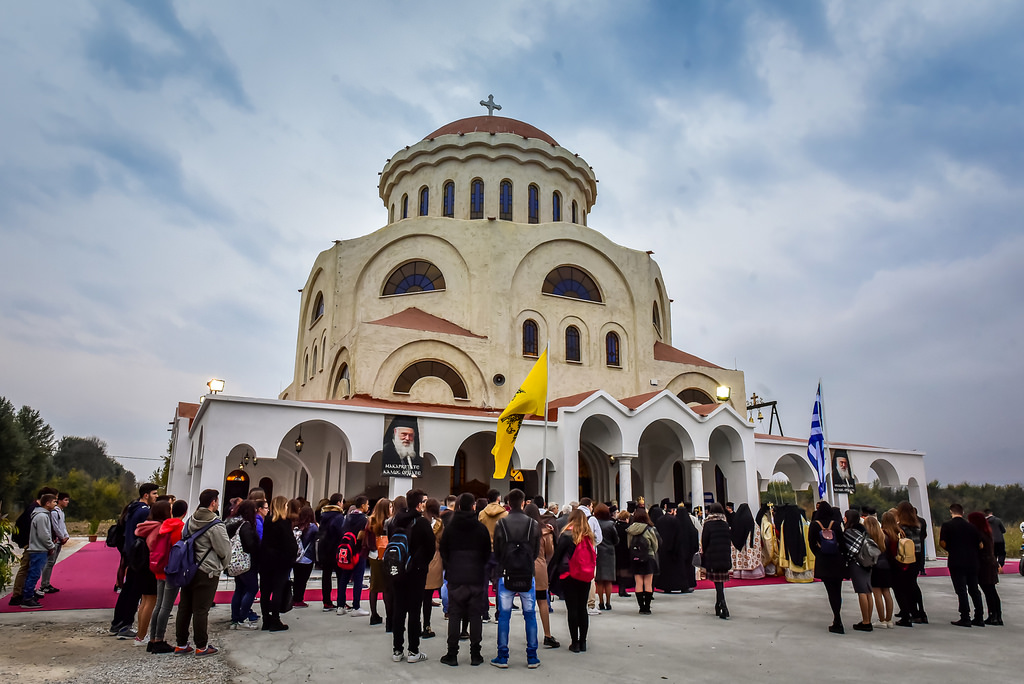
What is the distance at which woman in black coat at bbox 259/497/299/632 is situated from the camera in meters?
7.75

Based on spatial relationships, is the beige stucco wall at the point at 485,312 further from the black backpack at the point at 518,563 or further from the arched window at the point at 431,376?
the black backpack at the point at 518,563

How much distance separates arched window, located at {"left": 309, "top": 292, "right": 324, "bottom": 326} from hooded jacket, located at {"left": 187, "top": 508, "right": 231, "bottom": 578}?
21.2 metres

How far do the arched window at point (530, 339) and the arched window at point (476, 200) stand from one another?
646 cm

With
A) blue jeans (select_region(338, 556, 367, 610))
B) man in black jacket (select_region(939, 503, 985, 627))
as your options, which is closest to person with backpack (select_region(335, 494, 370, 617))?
blue jeans (select_region(338, 556, 367, 610))

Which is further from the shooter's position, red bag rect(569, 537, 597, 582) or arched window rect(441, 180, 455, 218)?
arched window rect(441, 180, 455, 218)

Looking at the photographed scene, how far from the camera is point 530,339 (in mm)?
25172

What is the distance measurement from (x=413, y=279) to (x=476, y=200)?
557 cm

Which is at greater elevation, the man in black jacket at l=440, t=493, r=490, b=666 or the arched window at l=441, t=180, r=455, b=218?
the arched window at l=441, t=180, r=455, b=218

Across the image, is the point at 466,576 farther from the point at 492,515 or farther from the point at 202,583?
the point at 202,583

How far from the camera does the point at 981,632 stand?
8141 millimetres

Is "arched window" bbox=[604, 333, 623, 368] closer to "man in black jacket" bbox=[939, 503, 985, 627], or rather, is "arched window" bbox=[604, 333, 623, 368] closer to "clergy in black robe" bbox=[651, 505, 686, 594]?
"clergy in black robe" bbox=[651, 505, 686, 594]

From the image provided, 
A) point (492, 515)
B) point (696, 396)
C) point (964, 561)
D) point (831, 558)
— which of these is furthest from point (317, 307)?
point (964, 561)

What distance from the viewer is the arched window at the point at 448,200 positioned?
2946cm

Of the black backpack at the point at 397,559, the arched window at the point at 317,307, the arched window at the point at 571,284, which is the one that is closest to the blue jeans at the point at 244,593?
the black backpack at the point at 397,559
